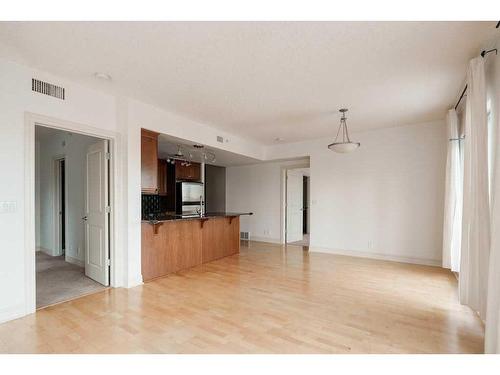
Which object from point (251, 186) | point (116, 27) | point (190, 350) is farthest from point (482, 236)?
point (251, 186)

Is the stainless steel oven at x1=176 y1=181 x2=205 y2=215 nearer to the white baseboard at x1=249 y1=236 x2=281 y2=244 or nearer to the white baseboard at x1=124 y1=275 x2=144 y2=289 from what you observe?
the white baseboard at x1=249 y1=236 x2=281 y2=244

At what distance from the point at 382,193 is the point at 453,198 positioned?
1546mm

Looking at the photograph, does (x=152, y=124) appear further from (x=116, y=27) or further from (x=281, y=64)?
(x=281, y=64)

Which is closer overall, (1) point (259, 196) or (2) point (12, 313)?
(2) point (12, 313)

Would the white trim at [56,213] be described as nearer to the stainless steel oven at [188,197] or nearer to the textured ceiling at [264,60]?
the stainless steel oven at [188,197]

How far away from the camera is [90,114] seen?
338 cm

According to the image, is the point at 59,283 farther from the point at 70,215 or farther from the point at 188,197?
the point at 188,197

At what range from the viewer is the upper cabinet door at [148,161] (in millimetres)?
3992

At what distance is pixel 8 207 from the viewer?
2652 millimetres

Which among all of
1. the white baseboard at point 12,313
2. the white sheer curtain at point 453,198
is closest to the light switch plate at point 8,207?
the white baseboard at point 12,313

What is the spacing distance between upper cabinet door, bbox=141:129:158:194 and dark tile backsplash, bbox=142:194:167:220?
6.18 ft

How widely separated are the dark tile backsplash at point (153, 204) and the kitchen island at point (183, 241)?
48.5 inches

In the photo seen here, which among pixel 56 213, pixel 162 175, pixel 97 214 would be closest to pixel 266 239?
pixel 162 175

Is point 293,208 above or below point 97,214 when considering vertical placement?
below
